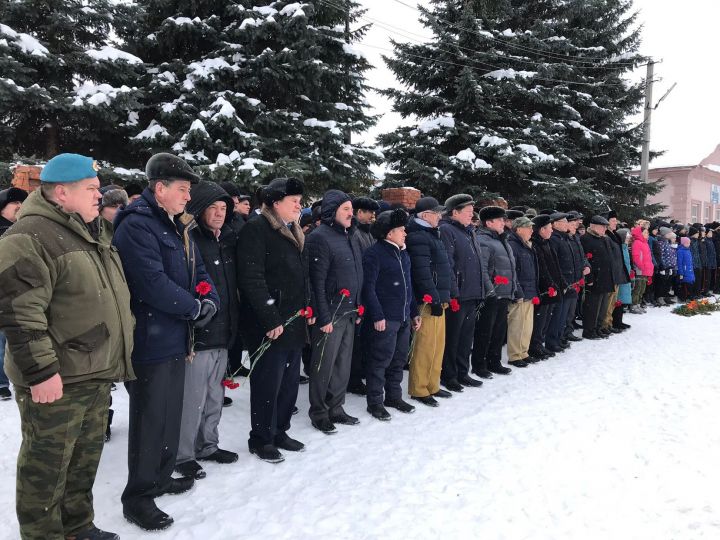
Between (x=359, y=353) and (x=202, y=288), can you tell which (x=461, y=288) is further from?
(x=202, y=288)

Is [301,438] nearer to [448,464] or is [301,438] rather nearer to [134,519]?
[448,464]

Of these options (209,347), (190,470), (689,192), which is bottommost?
(190,470)

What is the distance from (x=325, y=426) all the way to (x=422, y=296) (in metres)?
1.80

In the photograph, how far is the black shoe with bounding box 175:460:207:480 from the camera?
378 cm

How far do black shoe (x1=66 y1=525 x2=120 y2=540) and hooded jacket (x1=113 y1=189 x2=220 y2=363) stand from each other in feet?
3.17

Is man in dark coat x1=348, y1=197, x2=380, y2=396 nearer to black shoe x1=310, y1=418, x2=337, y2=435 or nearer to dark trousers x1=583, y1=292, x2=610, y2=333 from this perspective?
black shoe x1=310, y1=418, x2=337, y2=435

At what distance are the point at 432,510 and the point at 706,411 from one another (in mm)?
3847

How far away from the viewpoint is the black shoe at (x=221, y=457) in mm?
4098

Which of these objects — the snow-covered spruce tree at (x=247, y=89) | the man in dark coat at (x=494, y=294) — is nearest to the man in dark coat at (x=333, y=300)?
the man in dark coat at (x=494, y=294)

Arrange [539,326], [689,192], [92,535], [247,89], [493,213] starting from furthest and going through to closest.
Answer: [689,192], [247,89], [539,326], [493,213], [92,535]

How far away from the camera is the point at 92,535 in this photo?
287cm

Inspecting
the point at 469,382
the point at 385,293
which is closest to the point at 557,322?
the point at 469,382

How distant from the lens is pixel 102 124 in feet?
33.3

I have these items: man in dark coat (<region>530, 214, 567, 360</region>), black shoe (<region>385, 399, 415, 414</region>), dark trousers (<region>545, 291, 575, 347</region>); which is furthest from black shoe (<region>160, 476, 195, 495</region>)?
dark trousers (<region>545, 291, 575, 347</region>)
